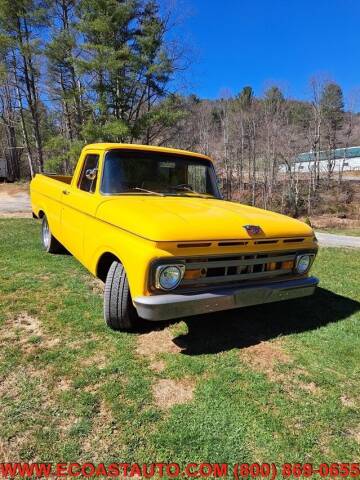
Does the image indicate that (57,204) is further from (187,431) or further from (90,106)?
(90,106)

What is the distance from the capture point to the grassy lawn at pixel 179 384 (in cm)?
223

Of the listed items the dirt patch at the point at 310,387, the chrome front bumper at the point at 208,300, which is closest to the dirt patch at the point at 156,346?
the chrome front bumper at the point at 208,300

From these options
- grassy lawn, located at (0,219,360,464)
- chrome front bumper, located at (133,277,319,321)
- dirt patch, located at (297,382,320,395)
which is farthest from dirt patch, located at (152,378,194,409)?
dirt patch, located at (297,382,320,395)

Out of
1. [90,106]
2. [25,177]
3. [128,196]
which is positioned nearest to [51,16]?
[90,106]

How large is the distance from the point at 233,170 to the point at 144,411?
3746 centimetres

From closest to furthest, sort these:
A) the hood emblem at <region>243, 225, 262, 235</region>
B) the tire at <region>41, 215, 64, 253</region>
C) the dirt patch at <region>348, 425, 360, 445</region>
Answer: the dirt patch at <region>348, 425, 360, 445</region> → the hood emblem at <region>243, 225, 262, 235</region> → the tire at <region>41, 215, 64, 253</region>

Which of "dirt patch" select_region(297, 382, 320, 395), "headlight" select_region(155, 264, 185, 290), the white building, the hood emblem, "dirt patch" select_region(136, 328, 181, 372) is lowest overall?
"dirt patch" select_region(297, 382, 320, 395)

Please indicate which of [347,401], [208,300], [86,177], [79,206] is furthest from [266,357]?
[86,177]

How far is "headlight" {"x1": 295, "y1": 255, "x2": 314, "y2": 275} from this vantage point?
372 cm

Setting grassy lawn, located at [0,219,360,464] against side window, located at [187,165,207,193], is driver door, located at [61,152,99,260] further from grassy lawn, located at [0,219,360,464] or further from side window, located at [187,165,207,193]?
side window, located at [187,165,207,193]

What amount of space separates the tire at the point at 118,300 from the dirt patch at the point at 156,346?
24cm

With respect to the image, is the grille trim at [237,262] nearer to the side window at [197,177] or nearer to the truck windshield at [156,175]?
the truck windshield at [156,175]

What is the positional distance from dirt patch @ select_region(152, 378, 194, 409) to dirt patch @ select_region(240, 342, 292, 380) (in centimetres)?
69

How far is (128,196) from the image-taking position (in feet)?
12.8
